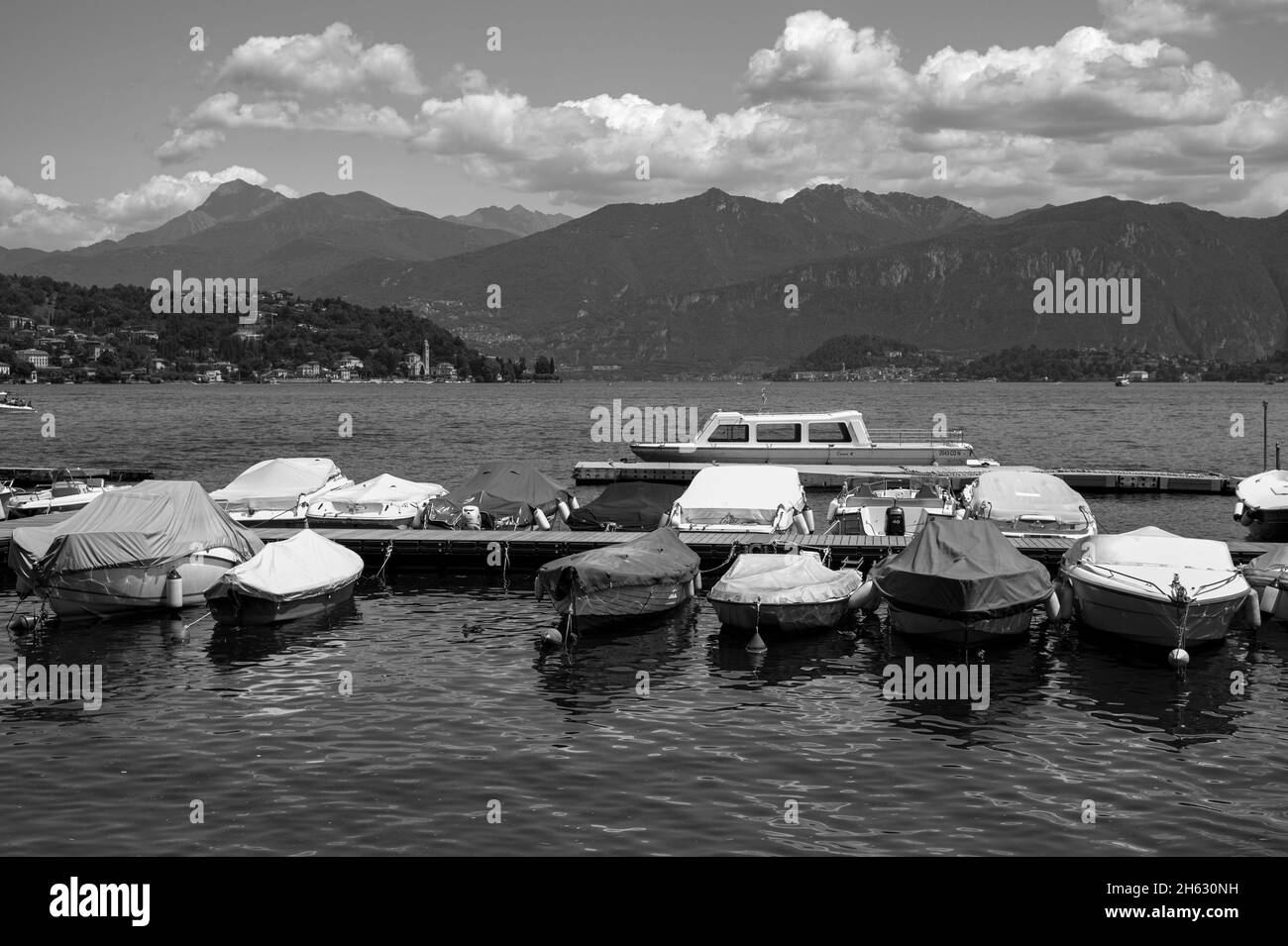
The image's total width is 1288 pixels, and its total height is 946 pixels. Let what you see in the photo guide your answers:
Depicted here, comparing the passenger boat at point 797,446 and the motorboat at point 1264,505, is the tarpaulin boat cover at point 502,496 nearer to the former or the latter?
the passenger boat at point 797,446

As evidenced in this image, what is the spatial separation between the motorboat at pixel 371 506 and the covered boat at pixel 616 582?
12.7 metres

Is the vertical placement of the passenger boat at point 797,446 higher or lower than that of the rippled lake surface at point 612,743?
higher

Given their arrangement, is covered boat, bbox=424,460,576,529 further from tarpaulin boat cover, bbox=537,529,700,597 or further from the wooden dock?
tarpaulin boat cover, bbox=537,529,700,597

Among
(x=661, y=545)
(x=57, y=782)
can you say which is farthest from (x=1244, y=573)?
(x=57, y=782)

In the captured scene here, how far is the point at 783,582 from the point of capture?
25.9 metres

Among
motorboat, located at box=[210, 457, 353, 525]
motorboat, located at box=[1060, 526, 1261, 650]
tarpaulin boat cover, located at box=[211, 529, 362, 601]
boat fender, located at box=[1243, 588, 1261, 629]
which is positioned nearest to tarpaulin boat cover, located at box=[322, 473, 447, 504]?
motorboat, located at box=[210, 457, 353, 525]

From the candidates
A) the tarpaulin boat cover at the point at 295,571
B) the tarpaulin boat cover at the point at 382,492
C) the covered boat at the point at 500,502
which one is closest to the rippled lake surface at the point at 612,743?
the tarpaulin boat cover at the point at 295,571

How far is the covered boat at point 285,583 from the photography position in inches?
1033

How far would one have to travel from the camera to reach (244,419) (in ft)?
442

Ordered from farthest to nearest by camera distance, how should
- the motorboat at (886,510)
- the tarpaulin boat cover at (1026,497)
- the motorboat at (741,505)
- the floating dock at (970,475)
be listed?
the floating dock at (970,475), the tarpaulin boat cover at (1026,497), the motorboat at (886,510), the motorboat at (741,505)

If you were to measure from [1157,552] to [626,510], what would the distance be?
1652cm

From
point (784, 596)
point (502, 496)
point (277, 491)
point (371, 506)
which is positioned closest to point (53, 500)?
point (277, 491)
